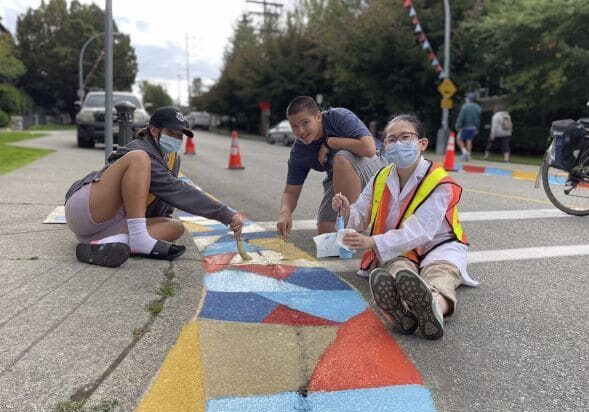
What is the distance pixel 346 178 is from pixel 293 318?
67.2 inches

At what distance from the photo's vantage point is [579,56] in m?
14.8

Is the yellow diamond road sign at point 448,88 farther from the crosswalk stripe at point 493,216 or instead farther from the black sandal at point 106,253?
the black sandal at point 106,253

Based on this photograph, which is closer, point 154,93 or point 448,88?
point 448,88

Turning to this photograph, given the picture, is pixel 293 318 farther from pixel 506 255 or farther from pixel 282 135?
pixel 282 135

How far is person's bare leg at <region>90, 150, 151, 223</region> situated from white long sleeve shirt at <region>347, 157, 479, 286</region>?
1630 mm

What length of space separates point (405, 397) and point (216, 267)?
202 cm

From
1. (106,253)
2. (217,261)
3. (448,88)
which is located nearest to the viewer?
(106,253)

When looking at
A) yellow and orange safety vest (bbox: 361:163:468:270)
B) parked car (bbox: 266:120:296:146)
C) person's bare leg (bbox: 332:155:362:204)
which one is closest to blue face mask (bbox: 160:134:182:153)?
person's bare leg (bbox: 332:155:362:204)

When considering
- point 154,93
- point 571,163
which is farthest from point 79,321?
point 154,93

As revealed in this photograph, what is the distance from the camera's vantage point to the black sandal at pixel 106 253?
11.9ft

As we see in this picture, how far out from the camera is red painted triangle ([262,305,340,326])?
293 centimetres

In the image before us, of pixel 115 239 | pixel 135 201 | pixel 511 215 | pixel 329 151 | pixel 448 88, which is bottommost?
pixel 511 215

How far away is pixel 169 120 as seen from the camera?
3.94 meters

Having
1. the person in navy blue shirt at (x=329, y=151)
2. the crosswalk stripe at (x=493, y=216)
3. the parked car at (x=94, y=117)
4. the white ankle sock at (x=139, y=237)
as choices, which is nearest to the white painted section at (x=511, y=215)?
the crosswalk stripe at (x=493, y=216)
